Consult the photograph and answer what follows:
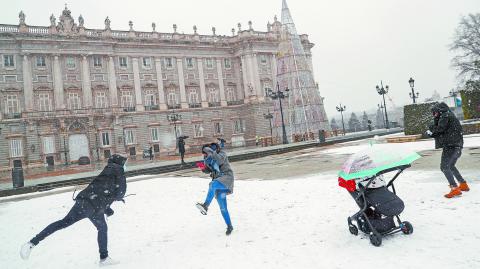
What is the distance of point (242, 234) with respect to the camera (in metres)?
4.93

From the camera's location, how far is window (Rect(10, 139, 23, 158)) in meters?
34.0

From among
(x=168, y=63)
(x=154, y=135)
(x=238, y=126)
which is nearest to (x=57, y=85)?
(x=154, y=135)

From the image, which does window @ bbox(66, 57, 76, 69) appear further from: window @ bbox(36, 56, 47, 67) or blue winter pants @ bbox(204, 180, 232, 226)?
blue winter pants @ bbox(204, 180, 232, 226)

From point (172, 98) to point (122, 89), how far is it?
640cm

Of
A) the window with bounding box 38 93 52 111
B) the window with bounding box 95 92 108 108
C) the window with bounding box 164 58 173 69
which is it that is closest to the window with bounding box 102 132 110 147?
the window with bounding box 95 92 108 108

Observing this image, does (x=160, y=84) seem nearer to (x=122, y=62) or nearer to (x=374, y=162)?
(x=122, y=62)

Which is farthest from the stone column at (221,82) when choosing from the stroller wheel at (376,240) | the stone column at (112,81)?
the stroller wheel at (376,240)

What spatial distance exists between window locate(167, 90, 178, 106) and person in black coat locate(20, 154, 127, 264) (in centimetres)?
3998

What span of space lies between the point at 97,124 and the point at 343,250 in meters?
38.6

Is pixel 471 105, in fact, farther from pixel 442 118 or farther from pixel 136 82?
pixel 136 82

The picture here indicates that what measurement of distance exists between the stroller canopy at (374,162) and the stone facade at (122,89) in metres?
31.0

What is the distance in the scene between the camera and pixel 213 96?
46.7 metres

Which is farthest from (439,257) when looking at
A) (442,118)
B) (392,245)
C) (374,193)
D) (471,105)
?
(471,105)

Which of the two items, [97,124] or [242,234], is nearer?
[242,234]
